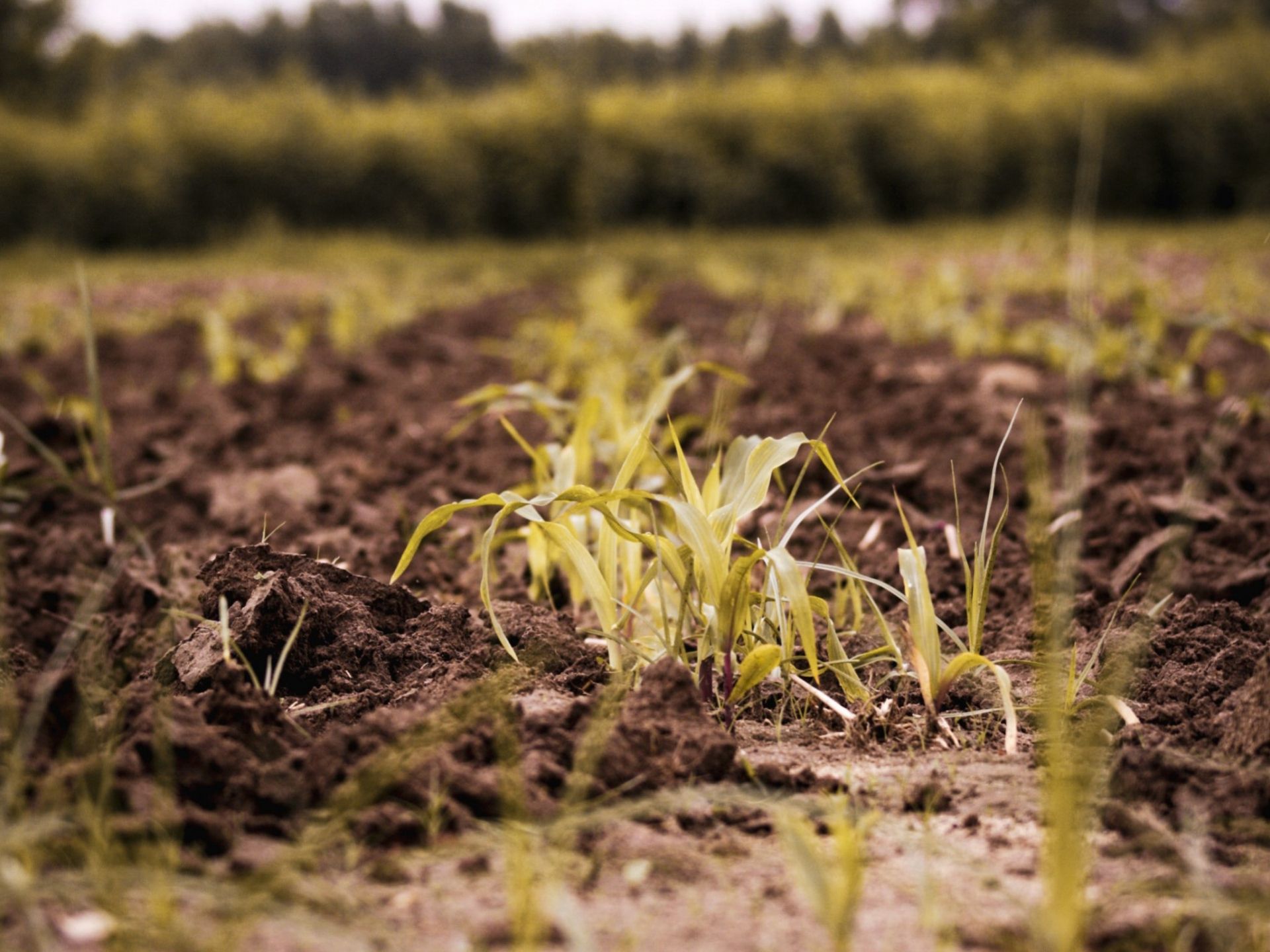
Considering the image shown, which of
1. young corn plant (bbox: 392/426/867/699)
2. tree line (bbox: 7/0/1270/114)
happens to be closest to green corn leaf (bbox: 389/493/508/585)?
young corn plant (bbox: 392/426/867/699)

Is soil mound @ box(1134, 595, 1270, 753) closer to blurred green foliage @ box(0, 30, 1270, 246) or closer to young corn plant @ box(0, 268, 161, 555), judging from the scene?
young corn plant @ box(0, 268, 161, 555)

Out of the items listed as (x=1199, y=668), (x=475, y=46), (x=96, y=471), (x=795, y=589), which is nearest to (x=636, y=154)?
(x=96, y=471)

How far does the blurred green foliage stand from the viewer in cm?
1228

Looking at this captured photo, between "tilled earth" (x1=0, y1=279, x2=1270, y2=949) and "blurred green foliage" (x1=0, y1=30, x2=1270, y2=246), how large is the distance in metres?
11.0

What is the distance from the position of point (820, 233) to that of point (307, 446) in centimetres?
1139

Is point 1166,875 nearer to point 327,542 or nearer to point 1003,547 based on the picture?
point 1003,547

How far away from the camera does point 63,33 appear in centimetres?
1742

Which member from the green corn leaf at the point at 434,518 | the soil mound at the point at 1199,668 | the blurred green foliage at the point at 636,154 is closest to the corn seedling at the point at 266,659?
the green corn leaf at the point at 434,518

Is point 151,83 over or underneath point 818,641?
over

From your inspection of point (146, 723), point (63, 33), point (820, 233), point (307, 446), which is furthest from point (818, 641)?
point (63, 33)

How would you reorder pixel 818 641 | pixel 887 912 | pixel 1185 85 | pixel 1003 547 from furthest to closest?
pixel 1185 85
pixel 1003 547
pixel 818 641
pixel 887 912

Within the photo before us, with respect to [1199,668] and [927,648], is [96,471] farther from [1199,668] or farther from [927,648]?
[1199,668]

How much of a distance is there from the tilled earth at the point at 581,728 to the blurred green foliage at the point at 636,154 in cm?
1099

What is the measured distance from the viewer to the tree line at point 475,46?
16.3 m
